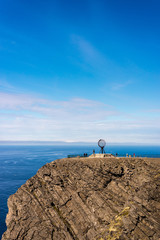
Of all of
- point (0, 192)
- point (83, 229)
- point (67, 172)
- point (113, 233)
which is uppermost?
point (67, 172)

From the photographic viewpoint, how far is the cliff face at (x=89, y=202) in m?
27.8

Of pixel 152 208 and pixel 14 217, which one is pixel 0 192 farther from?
pixel 152 208

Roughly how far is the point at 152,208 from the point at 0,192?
71.2m

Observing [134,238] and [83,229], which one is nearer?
[134,238]

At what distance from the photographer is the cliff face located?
27.8 meters

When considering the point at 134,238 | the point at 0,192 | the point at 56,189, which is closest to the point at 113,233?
the point at 134,238

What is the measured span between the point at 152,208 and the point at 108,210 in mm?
8923

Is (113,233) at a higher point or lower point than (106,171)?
lower

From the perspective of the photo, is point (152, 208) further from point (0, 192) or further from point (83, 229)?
point (0, 192)

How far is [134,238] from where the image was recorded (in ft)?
81.1

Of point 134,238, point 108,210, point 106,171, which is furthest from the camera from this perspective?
point 106,171

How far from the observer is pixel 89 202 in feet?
117

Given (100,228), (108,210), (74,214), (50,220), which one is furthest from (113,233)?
(50,220)

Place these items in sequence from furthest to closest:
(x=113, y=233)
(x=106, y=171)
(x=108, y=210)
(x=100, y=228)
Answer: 1. (x=106, y=171)
2. (x=108, y=210)
3. (x=100, y=228)
4. (x=113, y=233)
